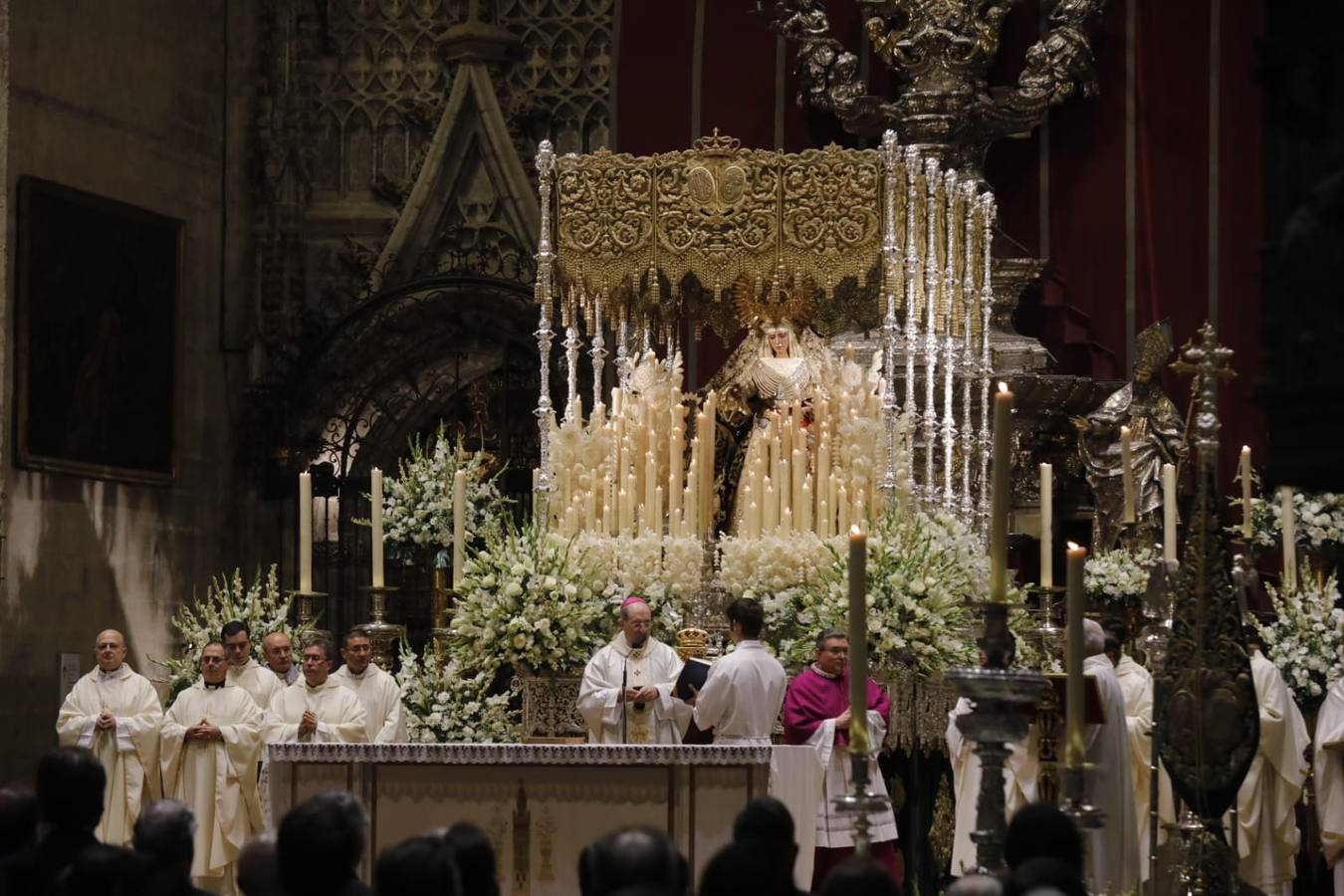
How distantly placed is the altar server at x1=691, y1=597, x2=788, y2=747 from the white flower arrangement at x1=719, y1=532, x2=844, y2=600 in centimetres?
84

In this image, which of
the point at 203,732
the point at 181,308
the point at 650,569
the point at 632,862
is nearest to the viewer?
the point at 632,862

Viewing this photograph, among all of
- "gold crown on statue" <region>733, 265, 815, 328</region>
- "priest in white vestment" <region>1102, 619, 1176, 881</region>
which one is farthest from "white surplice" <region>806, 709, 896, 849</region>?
"gold crown on statue" <region>733, 265, 815, 328</region>

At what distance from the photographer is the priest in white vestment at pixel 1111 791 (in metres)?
11.4

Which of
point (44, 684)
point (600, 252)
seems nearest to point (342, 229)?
point (44, 684)

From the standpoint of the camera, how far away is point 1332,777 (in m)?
12.6

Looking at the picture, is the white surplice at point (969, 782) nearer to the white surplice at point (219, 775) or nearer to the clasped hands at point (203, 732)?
the white surplice at point (219, 775)

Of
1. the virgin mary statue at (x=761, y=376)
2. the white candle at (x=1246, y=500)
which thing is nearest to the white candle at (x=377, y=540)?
the virgin mary statue at (x=761, y=376)

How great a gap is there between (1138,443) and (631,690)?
16.4 ft

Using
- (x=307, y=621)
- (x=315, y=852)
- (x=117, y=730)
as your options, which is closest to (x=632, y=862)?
(x=315, y=852)

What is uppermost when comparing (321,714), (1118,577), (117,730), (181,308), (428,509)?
(181,308)

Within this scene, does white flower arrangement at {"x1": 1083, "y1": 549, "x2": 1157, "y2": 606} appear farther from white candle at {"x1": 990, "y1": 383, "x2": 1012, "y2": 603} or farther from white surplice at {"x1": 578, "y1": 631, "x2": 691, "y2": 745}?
white candle at {"x1": 990, "y1": 383, "x2": 1012, "y2": 603}

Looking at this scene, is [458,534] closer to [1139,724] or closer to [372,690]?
[372,690]

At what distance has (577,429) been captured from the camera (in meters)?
13.9

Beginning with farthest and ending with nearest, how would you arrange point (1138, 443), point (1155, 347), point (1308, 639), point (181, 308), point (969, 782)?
point (181, 308), point (1155, 347), point (1138, 443), point (1308, 639), point (969, 782)
